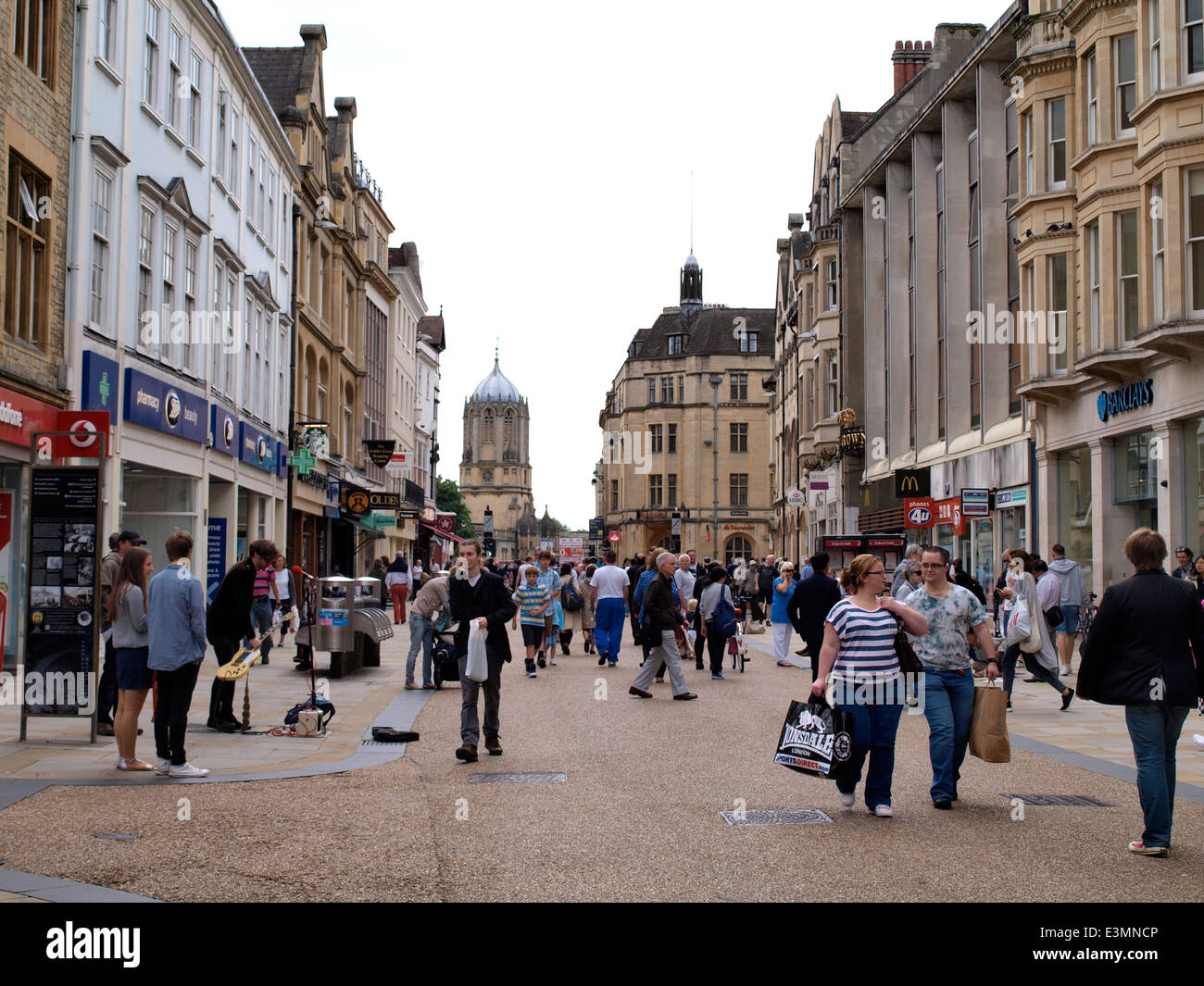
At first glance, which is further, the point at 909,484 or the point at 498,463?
the point at 498,463

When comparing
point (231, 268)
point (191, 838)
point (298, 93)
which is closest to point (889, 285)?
point (298, 93)

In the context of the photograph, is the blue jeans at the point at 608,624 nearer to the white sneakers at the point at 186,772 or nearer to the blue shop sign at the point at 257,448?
the blue shop sign at the point at 257,448

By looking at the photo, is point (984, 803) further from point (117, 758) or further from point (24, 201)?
point (24, 201)

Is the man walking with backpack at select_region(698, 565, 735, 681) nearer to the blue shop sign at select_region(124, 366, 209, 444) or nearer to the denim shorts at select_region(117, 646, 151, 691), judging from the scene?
the blue shop sign at select_region(124, 366, 209, 444)

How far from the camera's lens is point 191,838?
25.2 feet

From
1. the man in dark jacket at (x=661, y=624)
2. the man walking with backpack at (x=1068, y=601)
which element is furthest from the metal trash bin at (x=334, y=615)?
the man walking with backpack at (x=1068, y=601)

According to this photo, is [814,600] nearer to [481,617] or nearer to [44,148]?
[481,617]

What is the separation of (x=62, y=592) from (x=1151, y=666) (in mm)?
8448

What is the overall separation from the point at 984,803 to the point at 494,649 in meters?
4.33

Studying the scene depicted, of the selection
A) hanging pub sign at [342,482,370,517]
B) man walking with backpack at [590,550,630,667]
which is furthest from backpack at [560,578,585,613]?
hanging pub sign at [342,482,370,517]

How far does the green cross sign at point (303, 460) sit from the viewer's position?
112 ft

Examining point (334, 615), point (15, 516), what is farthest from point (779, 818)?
point (15, 516)

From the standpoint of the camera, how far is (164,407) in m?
22.2

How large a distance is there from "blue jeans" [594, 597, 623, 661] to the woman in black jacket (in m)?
14.9
